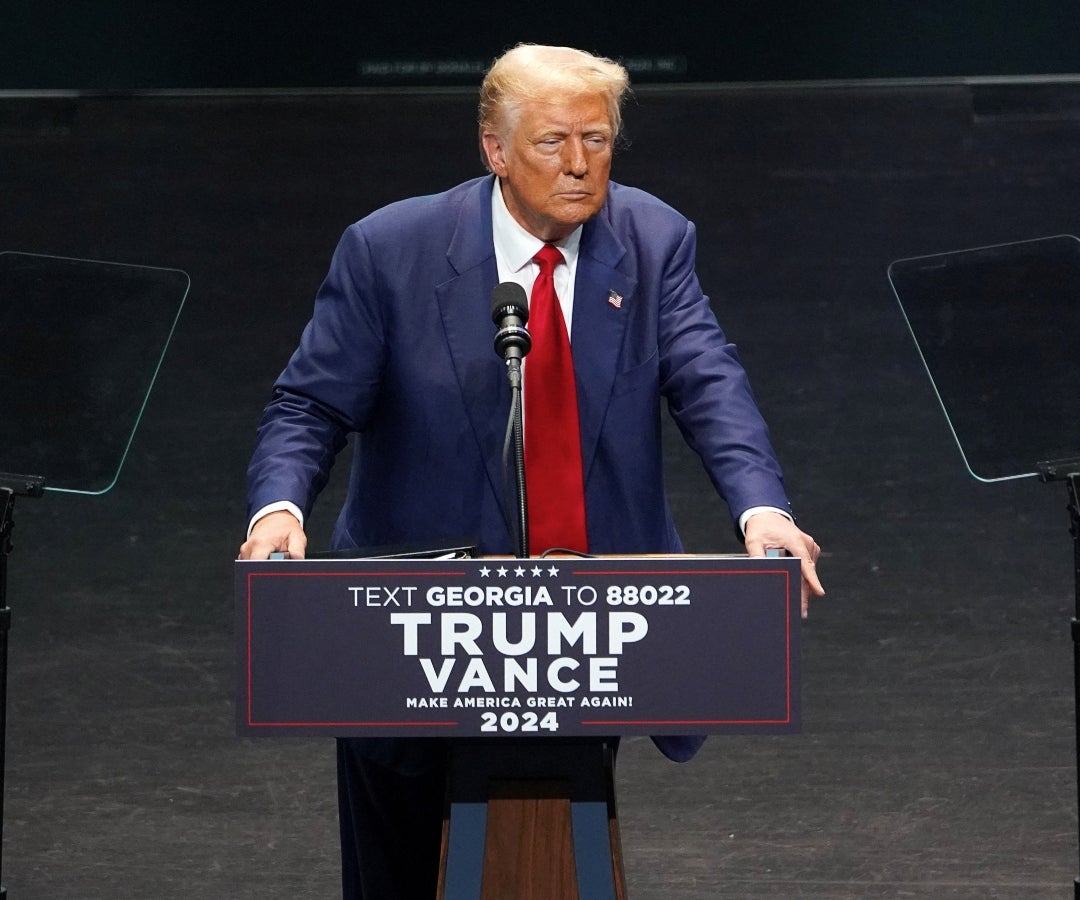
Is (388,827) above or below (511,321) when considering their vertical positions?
below

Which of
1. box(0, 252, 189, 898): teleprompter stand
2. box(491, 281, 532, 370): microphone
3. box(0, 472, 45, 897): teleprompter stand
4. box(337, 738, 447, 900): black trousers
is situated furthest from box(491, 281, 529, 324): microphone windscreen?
box(0, 252, 189, 898): teleprompter stand

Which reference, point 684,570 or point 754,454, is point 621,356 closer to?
point 754,454

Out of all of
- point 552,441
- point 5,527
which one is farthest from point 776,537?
point 5,527

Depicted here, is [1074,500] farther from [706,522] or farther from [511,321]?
[706,522]

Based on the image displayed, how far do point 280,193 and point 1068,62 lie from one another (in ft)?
6.58

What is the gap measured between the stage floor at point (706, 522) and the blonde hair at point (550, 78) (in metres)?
1.36

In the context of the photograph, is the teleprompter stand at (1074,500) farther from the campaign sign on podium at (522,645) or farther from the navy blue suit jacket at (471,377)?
the campaign sign on podium at (522,645)

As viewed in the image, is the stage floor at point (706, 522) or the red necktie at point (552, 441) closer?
the red necktie at point (552, 441)

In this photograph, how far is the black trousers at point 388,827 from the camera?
2.04 m

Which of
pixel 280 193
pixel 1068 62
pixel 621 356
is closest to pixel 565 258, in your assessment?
pixel 621 356

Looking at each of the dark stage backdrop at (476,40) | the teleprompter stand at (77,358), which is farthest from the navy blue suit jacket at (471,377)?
the dark stage backdrop at (476,40)

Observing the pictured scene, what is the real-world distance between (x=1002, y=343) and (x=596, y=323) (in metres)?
2.10

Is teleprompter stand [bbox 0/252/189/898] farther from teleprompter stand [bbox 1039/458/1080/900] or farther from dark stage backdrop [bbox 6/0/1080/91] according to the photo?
teleprompter stand [bbox 1039/458/1080/900]

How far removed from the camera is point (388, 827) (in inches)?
81.0
